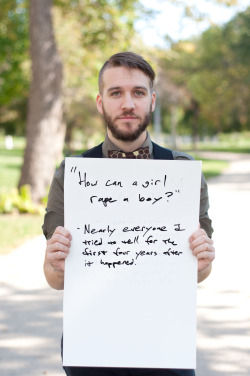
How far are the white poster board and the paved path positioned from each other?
1867 mm

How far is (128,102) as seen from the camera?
6.55 ft

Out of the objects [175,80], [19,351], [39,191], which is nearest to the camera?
[19,351]

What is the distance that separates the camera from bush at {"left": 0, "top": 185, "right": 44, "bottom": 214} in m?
11.0

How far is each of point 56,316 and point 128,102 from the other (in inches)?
127

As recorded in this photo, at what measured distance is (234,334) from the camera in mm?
4281

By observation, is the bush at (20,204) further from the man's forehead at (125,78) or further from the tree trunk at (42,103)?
the man's forehead at (125,78)

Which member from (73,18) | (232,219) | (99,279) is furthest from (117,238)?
(73,18)

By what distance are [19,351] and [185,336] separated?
2.43 m

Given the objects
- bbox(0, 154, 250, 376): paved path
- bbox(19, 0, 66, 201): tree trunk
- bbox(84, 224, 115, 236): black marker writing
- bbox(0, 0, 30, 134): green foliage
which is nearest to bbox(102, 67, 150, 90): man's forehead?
bbox(84, 224, 115, 236): black marker writing

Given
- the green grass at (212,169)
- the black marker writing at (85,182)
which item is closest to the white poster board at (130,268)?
the black marker writing at (85,182)

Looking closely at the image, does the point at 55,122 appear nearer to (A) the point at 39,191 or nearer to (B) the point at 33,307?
(A) the point at 39,191

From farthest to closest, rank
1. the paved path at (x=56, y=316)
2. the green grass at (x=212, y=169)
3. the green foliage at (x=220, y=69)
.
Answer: the green foliage at (x=220, y=69) → the green grass at (x=212, y=169) → the paved path at (x=56, y=316)

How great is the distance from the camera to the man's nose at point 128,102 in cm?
199

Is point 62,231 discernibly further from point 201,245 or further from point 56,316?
point 56,316
